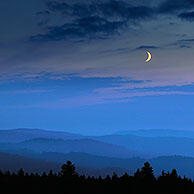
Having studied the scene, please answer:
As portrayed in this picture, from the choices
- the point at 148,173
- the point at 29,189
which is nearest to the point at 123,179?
the point at 148,173

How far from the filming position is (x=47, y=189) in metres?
50.9

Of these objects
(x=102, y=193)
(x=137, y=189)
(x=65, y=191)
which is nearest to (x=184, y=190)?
(x=137, y=189)

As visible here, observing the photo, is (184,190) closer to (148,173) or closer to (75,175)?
(148,173)

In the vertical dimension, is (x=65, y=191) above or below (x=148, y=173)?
below

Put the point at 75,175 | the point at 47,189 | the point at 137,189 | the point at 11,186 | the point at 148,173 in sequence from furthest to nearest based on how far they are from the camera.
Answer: the point at 11,186 < the point at 47,189 < the point at 137,189 < the point at 148,173 < the point at 75,175

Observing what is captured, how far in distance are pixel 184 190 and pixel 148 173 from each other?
1083 centimetres

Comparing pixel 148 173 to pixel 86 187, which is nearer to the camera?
pixel 148 173

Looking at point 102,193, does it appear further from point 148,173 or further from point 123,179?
point 148,173

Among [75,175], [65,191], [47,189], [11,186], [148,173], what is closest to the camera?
[75,175]

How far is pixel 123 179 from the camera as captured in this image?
2068 inches

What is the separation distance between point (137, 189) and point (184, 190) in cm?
917

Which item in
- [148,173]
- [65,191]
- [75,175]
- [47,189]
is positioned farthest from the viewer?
[47,189]

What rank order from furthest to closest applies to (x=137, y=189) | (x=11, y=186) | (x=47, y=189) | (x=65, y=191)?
(x=11, y=186), (x=47, y=189), (x=137, y=189), (x=65, y=191)

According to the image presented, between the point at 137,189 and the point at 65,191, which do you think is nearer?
the point at 65,191
